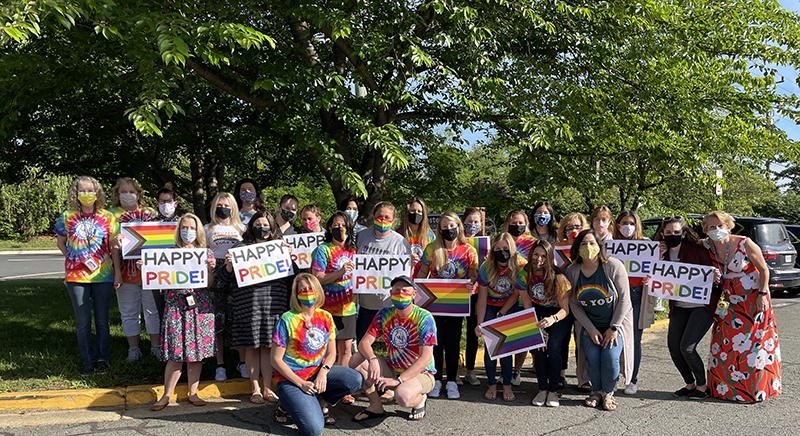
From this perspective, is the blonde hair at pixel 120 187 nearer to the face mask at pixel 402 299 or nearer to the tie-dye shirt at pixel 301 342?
the tie-dye shirt at pixel 301 342

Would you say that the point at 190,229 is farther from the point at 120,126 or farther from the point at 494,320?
the point at 120,126

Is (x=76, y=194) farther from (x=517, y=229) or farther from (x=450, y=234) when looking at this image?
(x=517, y=229)

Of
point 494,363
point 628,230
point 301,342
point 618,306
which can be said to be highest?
point 628,230

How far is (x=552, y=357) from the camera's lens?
5676 mm

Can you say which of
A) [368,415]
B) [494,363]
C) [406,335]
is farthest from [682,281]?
[368,415]

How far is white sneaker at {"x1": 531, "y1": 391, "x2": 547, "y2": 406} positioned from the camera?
5.60 metres

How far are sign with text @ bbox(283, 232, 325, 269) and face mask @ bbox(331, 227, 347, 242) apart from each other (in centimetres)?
30

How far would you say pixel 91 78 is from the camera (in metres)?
8.70

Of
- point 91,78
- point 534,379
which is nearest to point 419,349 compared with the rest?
point 534,379

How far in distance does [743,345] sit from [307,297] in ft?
13.7

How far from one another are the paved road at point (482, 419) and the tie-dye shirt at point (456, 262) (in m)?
1.22

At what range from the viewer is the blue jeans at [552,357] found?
5.64m

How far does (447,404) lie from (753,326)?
3028 mm

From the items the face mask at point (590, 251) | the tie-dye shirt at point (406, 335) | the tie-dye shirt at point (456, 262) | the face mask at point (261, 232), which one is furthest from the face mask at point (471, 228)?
the face mask at point (261, 232)
